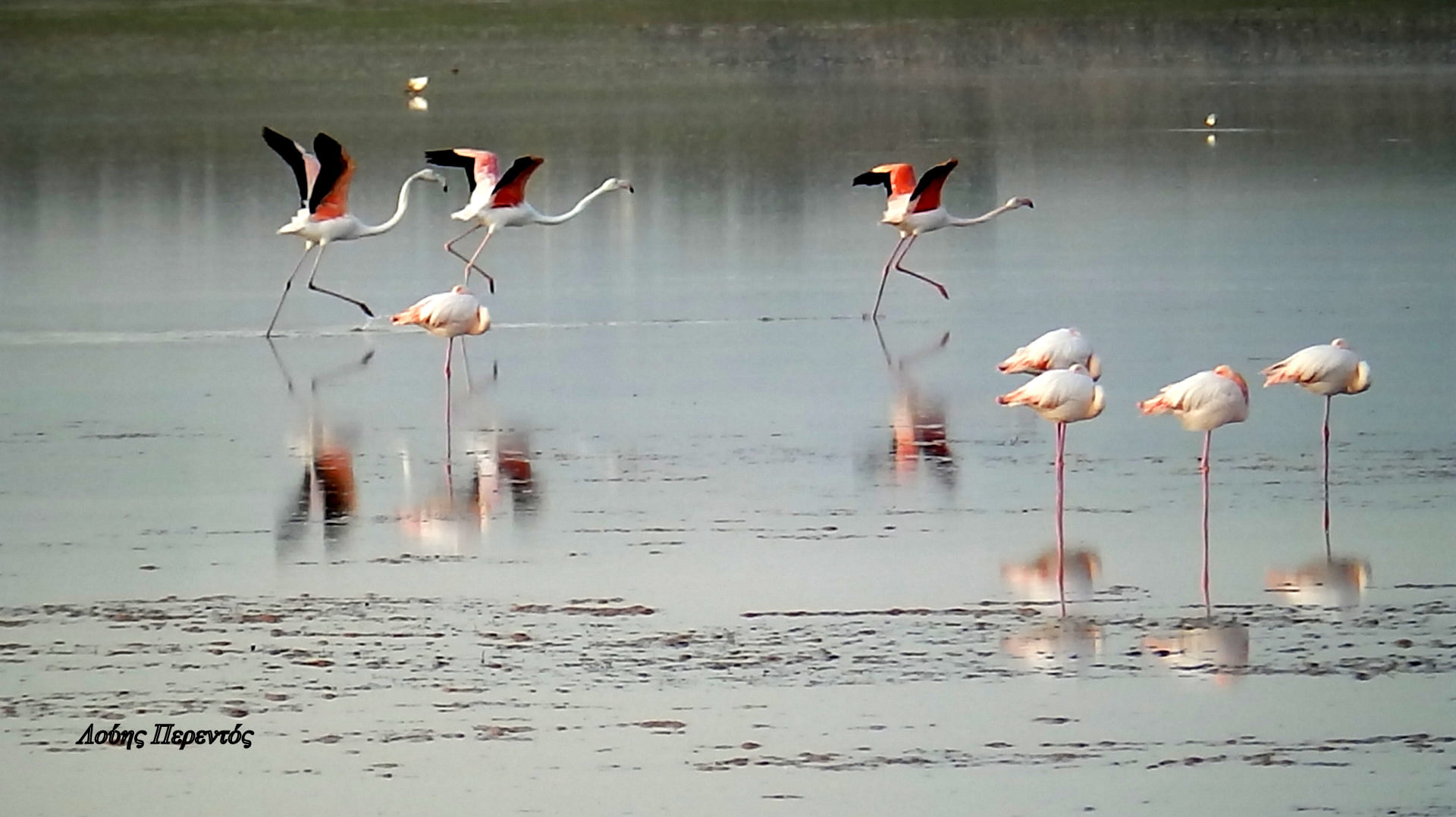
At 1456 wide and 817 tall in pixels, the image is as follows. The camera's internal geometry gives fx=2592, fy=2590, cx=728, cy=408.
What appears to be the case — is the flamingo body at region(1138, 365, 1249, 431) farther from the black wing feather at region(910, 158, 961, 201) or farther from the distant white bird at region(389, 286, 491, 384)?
the black wing feather at region(910, 158, 961, 201)

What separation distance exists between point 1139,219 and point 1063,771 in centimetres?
1578

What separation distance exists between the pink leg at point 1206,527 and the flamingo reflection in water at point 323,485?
3.01 metres

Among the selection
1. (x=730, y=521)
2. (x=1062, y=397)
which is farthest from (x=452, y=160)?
(x=1062, y=397)

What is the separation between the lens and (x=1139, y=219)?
21.6m

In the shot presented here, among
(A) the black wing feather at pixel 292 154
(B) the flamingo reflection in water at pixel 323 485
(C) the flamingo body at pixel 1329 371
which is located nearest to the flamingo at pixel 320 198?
(A) the black wing feather at pixel 292 154

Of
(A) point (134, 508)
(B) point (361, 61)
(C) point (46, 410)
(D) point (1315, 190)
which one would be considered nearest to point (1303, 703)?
(A) point (134, 508)

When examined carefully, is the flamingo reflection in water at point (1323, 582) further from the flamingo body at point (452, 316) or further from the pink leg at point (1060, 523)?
the flamingo body at point (452, 316)

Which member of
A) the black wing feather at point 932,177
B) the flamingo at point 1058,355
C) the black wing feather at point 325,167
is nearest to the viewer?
the flamingo at point 1058,355

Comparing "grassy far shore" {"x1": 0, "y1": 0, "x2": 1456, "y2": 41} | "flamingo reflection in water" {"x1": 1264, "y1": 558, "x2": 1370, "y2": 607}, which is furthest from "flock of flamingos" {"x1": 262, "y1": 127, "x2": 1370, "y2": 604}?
"grassy far shore" {"x1": 0, "y1": 0, "x2": 1456, "y2": 41}

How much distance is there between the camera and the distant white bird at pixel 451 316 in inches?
487

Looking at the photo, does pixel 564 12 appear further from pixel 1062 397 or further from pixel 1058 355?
pixel 1062 397

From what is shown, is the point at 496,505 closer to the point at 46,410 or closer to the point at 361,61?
the point at 46,410

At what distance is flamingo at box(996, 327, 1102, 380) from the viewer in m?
10.7

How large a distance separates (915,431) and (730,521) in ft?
6.95
